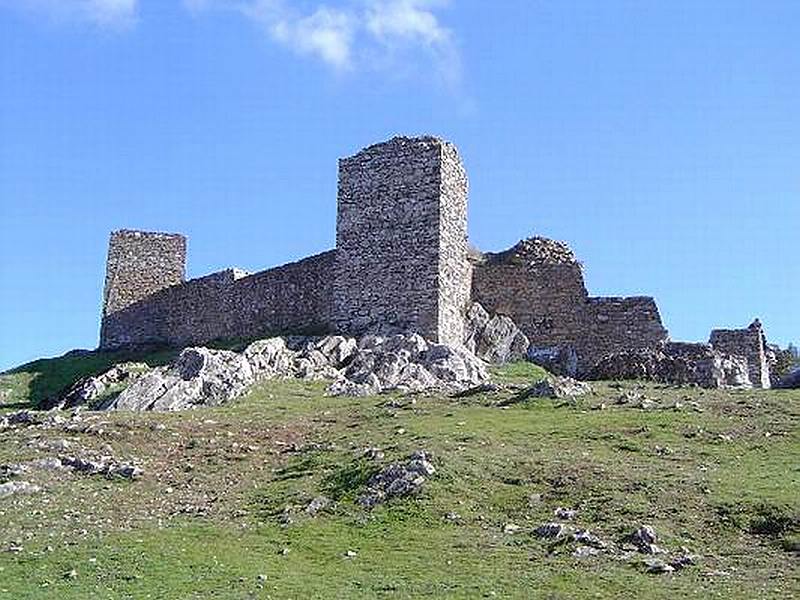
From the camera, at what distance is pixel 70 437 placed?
87.6ft

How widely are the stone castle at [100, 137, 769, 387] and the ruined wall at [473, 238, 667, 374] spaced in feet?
0.13

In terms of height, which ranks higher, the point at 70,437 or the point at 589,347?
the point at 589,347

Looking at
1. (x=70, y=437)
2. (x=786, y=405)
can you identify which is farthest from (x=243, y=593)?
(x=786, y=405)

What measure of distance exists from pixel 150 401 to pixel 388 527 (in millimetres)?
14920

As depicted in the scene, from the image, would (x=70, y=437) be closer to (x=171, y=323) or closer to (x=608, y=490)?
(x=608, y=490)

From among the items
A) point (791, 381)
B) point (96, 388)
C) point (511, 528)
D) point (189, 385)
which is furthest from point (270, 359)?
point (511, 528)

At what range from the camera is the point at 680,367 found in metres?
35.6

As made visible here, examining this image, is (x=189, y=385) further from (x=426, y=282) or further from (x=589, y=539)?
(x=589, y=539)

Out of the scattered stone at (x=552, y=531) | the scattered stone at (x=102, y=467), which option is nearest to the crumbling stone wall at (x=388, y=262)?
the scattered stone at (x=102, y=467)

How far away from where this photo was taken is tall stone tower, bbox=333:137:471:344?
4122 cm

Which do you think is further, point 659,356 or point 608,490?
point 659,356

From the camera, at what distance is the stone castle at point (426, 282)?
41.3 meters

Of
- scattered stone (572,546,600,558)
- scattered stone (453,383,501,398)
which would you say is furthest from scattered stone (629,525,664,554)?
scattered stone (453,383,501,398)

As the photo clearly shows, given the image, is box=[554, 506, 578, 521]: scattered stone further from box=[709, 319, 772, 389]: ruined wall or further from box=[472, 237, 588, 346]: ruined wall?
box=[472, 237, 588, 346]: ruined wall
